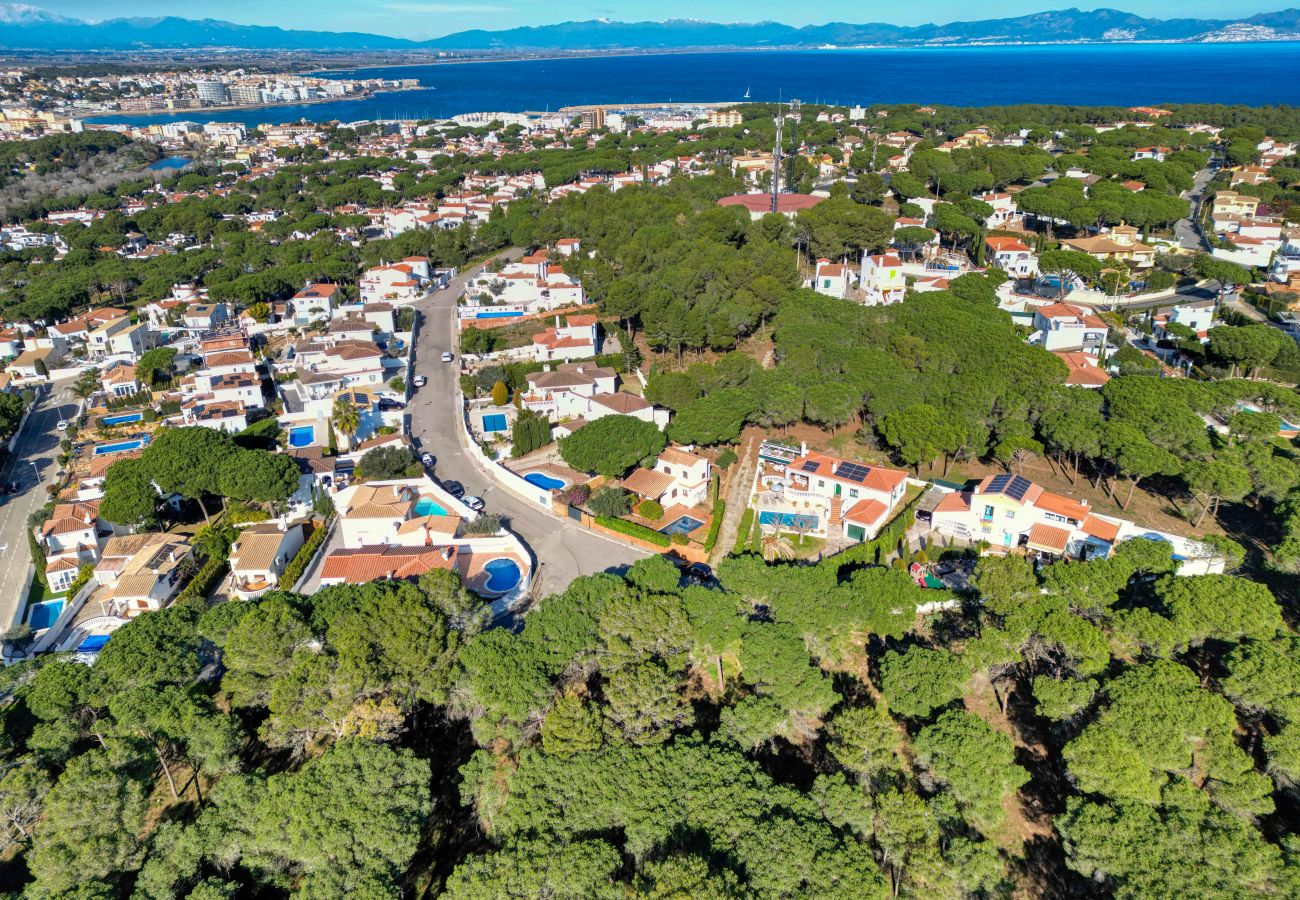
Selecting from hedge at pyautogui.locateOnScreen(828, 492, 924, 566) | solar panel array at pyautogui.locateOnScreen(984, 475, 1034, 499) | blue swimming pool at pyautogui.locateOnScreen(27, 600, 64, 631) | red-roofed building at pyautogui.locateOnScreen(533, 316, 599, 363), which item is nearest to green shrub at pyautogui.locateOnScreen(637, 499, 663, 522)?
hedge at pyautogui.locateOnScreen(828, 492, 924, 566)

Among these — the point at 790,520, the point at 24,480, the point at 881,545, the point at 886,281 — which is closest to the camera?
the point at 881,545

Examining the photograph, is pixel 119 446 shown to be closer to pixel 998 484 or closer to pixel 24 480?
pixel 24 480

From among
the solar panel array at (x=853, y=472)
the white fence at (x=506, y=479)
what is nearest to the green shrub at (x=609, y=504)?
the white fence at (x=506, y=479)

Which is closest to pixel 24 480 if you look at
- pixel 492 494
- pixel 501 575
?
pixel 492 494

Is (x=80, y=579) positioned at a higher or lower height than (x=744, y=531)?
lower

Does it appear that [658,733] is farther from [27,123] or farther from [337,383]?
[27,123]

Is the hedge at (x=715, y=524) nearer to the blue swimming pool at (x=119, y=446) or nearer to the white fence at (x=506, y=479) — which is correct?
the white fence at (x=506, y=479)

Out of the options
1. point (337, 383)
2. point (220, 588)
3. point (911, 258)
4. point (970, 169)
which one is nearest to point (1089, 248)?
point (911, 258)
